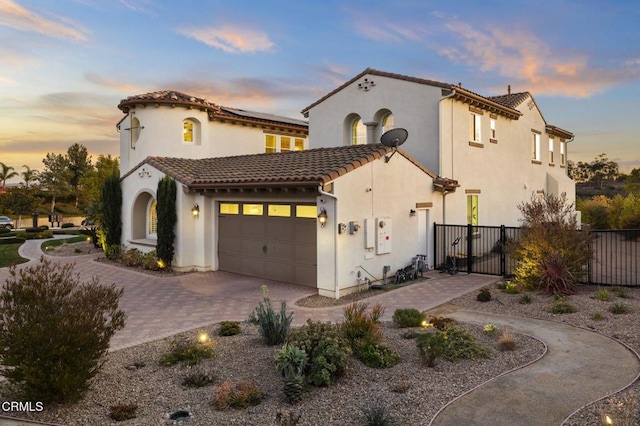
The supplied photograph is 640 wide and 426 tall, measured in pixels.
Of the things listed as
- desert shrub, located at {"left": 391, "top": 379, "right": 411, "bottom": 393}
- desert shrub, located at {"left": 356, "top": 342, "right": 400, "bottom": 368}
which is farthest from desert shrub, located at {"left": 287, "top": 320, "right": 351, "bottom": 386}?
desert shrub, located at {"left": 391, "top": 379, "right": 411, "bottom": 393}

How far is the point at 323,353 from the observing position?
225 inches

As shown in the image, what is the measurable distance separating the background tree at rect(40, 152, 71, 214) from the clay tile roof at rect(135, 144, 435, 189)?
52.8 metres

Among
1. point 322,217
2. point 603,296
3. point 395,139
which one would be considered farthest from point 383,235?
point 603,296

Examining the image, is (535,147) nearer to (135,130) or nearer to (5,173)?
(135,130)

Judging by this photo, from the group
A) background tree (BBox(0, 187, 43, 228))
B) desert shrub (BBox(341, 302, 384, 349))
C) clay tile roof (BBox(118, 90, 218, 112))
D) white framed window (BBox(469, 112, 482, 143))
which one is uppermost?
clay tile roof (BBox(118, 90, 218, 112))

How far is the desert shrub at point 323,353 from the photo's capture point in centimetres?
554

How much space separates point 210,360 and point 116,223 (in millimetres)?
13985

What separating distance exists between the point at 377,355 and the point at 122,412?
3.58 metres

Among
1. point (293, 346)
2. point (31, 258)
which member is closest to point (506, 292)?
point (293, 346)

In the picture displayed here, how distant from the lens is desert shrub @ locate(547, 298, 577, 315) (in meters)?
9.13

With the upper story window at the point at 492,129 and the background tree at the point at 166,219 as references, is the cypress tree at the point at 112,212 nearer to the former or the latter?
the background tree at the point at 166,219

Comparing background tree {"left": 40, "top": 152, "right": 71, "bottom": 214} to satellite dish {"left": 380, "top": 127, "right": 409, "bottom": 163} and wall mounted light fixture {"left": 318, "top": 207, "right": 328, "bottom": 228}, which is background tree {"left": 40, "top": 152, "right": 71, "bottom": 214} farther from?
satellite dish {"left": 380, "top": 127, "right": 409, "bottom": 163}

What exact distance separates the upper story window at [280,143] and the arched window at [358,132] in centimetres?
658
